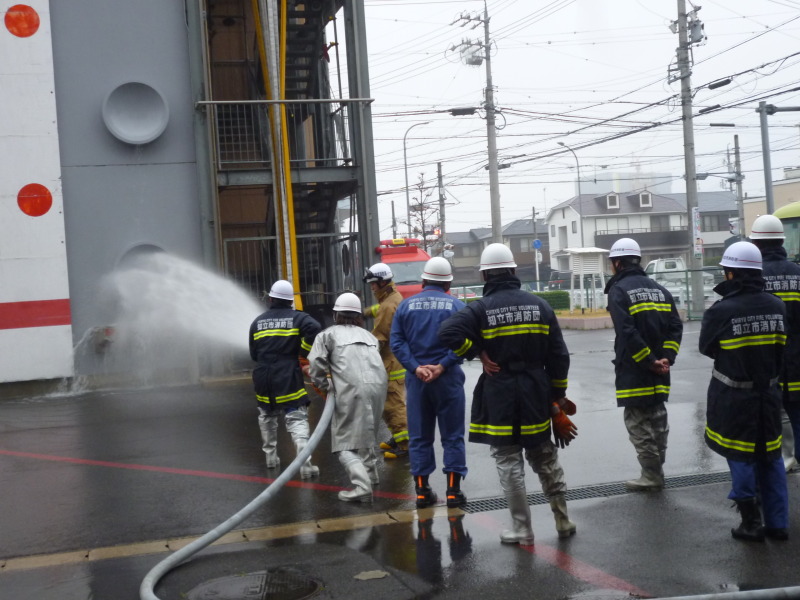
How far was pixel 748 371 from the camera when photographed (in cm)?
543

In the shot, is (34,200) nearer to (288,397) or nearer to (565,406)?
(288,397)

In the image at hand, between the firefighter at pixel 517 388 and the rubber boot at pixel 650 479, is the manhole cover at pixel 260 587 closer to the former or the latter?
the firefighter at pixel 517 388

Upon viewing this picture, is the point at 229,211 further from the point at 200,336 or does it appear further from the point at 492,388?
the point at 492,388

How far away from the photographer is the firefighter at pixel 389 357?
8.34 metres

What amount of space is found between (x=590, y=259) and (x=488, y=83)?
296 inches

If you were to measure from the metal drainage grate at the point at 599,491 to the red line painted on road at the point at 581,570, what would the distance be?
3.38ft

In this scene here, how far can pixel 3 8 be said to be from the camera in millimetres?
13688

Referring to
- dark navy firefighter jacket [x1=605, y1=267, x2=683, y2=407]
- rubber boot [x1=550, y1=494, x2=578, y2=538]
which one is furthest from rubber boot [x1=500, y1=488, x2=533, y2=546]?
dark navy firefighter jacket [x1=605, y1=267, x2=683, y2=407]

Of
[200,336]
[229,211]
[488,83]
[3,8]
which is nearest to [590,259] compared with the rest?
[488,83]

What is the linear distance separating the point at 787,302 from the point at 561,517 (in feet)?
7.94

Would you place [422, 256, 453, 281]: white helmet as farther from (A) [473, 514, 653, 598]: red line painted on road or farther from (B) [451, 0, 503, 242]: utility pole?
(B) [451, 0, 503, 242]: utility pole

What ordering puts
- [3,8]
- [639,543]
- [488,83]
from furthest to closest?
[488,83], [3,8], [639,543]

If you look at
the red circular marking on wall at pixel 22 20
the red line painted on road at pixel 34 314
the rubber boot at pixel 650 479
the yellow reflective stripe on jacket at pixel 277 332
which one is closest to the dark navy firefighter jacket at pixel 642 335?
the rubber boot at pixel 650 479

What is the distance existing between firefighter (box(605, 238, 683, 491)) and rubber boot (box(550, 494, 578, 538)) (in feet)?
4.28
